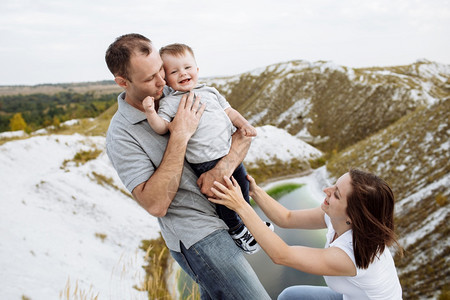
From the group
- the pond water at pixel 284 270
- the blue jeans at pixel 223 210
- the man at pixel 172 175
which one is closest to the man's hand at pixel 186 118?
the man at pixel 172 175

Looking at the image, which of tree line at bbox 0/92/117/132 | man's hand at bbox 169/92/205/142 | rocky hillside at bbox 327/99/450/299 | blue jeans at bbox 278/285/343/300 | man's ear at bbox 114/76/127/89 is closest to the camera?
man's hand at bbox 169/92/205/142

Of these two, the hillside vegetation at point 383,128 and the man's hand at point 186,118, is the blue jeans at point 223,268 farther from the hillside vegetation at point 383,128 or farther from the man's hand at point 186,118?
the hillside vegetation at point 383,128

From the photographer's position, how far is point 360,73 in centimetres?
4362

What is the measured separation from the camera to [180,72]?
2986 mm

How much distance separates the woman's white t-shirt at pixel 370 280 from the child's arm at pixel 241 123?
4.86ft

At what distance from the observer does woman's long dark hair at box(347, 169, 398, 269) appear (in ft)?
8.71

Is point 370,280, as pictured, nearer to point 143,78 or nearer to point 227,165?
point 227,165

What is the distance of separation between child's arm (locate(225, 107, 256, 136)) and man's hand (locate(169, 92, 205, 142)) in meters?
0.46

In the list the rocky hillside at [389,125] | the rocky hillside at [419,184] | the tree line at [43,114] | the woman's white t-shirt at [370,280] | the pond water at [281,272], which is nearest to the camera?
the woman's white t-shirt at [370,280]

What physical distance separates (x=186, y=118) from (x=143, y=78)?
0.56 meters

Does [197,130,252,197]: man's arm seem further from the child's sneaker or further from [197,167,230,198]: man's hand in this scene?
the child's sneaker

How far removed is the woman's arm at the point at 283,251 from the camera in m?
2.60

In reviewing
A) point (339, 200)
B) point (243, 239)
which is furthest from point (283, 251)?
point (339, 200)

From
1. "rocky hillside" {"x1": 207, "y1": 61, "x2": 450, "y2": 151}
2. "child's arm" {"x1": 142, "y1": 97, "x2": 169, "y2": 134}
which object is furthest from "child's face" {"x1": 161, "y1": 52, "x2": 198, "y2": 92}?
"rocky hillside" {"x1": 207, "y1": 61, "x2": 450, "y2": 151}
